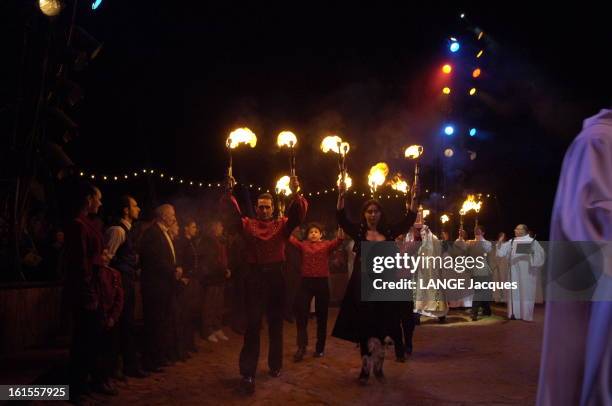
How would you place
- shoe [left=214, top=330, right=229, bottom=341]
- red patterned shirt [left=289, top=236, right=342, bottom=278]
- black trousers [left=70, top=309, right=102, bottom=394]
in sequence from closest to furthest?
black trousers [left=70, top=309, right=102, bottom=394] < red patterned shirt [left=289, top=236, right=342, bottom=278] < shoe [left=214, top=330, right=229, bottom=341]

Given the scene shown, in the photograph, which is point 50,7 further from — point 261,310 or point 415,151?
point 415,151

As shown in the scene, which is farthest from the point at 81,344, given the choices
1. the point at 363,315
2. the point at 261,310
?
the point at 363,315

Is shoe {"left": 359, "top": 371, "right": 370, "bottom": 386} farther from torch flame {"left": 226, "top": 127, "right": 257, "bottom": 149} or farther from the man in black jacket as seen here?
torch flame {"left": 226, "top": 127, "right": 257, "bottom": 149}

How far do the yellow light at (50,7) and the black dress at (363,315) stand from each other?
5768 mm

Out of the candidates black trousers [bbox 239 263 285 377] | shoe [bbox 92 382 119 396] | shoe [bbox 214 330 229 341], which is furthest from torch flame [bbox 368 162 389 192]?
shoe [bbox 92 382 119 396]

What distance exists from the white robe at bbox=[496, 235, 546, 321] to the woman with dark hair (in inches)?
317

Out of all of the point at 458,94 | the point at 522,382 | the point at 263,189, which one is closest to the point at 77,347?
the point at 522,382

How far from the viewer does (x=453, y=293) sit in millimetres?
15641

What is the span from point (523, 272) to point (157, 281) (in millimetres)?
10368

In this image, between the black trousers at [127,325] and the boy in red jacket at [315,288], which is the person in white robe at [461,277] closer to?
the boy in red jacket at [315,288]

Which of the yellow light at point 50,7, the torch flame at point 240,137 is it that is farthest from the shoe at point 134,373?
the yellow light at point 50,7

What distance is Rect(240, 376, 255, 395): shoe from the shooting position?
6137 millimetres

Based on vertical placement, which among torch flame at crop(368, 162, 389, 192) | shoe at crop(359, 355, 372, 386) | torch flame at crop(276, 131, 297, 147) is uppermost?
torch flame at crop(276, 131, 297, 147)

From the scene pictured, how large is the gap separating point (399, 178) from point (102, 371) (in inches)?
473
